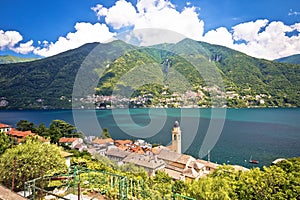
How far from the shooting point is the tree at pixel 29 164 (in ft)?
23.8

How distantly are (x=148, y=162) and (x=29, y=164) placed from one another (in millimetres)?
17957

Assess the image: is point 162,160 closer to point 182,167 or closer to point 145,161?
point 145,161

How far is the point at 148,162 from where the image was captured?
24.4 meters

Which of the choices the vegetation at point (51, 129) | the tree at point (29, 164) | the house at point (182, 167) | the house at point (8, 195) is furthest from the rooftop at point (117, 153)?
the house at point (8, 195)

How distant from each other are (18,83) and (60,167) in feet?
391

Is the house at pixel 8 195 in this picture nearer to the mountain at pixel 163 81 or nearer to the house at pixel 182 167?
the house at pixel 182 167

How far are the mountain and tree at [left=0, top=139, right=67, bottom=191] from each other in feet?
224

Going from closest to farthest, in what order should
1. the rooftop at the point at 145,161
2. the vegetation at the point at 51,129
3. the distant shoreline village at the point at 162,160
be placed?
the distant shoreline village at the point at 162,160
the rooftop at the point at 145,161
the vegetation at the point at 51,129

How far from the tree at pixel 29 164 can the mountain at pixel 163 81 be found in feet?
224

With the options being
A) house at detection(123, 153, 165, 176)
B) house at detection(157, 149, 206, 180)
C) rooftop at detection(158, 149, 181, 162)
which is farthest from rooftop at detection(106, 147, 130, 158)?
house at detection(157, 149, 206, 180)

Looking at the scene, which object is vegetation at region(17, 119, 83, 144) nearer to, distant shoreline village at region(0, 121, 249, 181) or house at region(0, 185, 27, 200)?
distant shoreline village at region(0, 121, 249, 181)

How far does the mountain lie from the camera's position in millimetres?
93750

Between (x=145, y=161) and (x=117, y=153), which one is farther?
(x=117, y=153)

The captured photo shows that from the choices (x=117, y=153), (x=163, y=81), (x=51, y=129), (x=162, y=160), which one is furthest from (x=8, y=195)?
(x=163, y=81)
